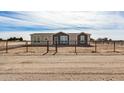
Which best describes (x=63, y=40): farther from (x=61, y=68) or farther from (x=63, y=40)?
(x=61, y=68)

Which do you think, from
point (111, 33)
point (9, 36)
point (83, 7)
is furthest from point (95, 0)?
point (9, 36)

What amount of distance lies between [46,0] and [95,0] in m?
0.77

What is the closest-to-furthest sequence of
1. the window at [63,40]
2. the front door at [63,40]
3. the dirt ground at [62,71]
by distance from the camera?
1. the dirt ground at [62,71]
2. the front door at [63,40]
3. the window at [63,40]

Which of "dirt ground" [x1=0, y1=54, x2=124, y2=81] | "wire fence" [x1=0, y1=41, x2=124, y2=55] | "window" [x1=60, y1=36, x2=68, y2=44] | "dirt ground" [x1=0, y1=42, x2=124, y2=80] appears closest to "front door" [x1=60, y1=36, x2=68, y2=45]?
"window" [x1=60, y1=36, x2=68, y2=44]

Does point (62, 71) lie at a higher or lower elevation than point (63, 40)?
lower

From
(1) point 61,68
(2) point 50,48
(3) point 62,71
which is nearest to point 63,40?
(2) point 50,48

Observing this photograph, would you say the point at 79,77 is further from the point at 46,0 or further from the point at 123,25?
the point at 123,25

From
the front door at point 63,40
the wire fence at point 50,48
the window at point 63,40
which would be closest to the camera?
the wire fence at point 50,48

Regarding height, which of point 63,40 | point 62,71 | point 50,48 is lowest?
point 62,71

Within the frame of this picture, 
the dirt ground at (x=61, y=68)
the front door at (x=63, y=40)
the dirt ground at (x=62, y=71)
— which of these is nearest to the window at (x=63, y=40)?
the front door at (x=63, y=40)

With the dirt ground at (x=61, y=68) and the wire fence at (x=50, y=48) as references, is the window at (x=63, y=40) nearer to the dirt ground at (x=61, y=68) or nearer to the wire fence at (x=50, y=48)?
the wire fence at (x=50, y=48)

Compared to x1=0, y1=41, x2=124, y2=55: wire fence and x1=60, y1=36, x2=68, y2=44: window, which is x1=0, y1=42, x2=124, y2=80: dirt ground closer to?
x1=0, y1=41, x2=124, y2=55: wire fence
